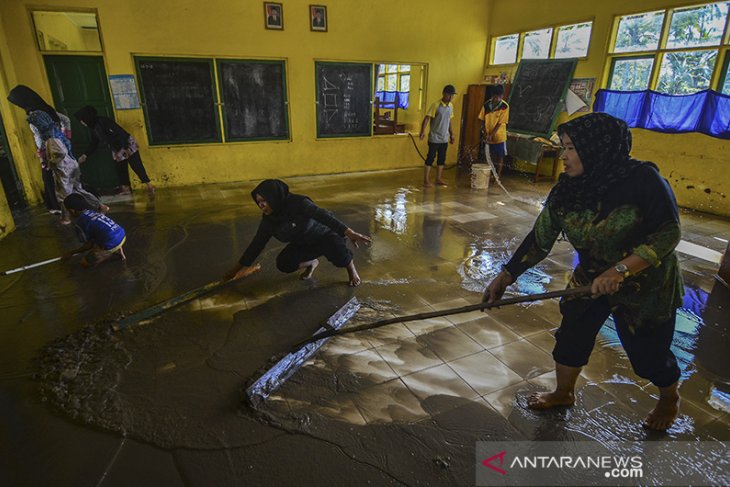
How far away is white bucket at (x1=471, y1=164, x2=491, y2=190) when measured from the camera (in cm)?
821

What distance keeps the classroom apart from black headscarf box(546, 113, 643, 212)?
0.03 ft

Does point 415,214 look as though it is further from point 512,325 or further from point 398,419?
point 398,419

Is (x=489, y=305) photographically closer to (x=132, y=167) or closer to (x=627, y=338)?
(x=627, y=338)

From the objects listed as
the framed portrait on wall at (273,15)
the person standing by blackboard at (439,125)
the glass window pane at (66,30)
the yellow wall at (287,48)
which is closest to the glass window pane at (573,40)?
the yellow wall at (287,48)

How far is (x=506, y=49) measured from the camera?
9.90 m

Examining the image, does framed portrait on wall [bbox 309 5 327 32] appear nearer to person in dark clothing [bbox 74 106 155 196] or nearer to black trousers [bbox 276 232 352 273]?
person in dark clothing [bbox 74 106 155 196]

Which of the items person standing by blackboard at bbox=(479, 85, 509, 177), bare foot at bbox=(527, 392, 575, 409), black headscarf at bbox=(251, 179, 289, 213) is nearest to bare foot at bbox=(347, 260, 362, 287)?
black headscarf at bbox=(251, 179, 289, 213)

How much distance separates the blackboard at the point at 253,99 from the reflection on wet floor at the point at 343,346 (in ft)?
11.8

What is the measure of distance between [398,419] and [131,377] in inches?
72.2

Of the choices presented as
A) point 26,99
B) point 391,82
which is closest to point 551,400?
point 26,99

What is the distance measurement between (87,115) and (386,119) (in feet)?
28.8

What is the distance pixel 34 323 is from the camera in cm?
350

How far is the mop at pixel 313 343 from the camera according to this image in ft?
7.55

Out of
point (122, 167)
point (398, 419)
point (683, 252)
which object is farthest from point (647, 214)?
point (122, 167)
